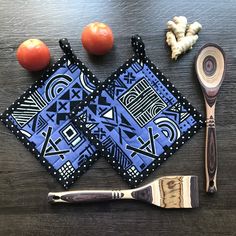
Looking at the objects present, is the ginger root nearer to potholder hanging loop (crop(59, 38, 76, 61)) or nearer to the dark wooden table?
the dark wooden table

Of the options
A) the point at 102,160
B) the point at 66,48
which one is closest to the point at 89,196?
the point at 102,160

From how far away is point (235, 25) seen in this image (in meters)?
0.84

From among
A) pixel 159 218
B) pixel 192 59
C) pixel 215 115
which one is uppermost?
pixel 192 59

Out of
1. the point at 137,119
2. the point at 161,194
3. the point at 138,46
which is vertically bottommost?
the point at 161,194

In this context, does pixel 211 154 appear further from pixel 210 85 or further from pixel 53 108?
pixel 53 108

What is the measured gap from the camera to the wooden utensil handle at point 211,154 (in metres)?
0.80

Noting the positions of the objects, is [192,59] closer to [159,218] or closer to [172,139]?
[172,139]

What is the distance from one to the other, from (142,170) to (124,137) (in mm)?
86

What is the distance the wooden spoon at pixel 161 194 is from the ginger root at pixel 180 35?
0.94 ft

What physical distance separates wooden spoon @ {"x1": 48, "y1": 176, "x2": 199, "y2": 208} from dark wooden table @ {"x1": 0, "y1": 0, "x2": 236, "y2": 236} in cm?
2

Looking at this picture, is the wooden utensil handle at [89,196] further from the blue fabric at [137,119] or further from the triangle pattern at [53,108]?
the triangle pattern at [53,108]

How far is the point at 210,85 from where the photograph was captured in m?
0.82

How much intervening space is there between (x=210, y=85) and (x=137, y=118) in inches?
7.3

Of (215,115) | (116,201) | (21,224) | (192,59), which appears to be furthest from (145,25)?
(21,224)
